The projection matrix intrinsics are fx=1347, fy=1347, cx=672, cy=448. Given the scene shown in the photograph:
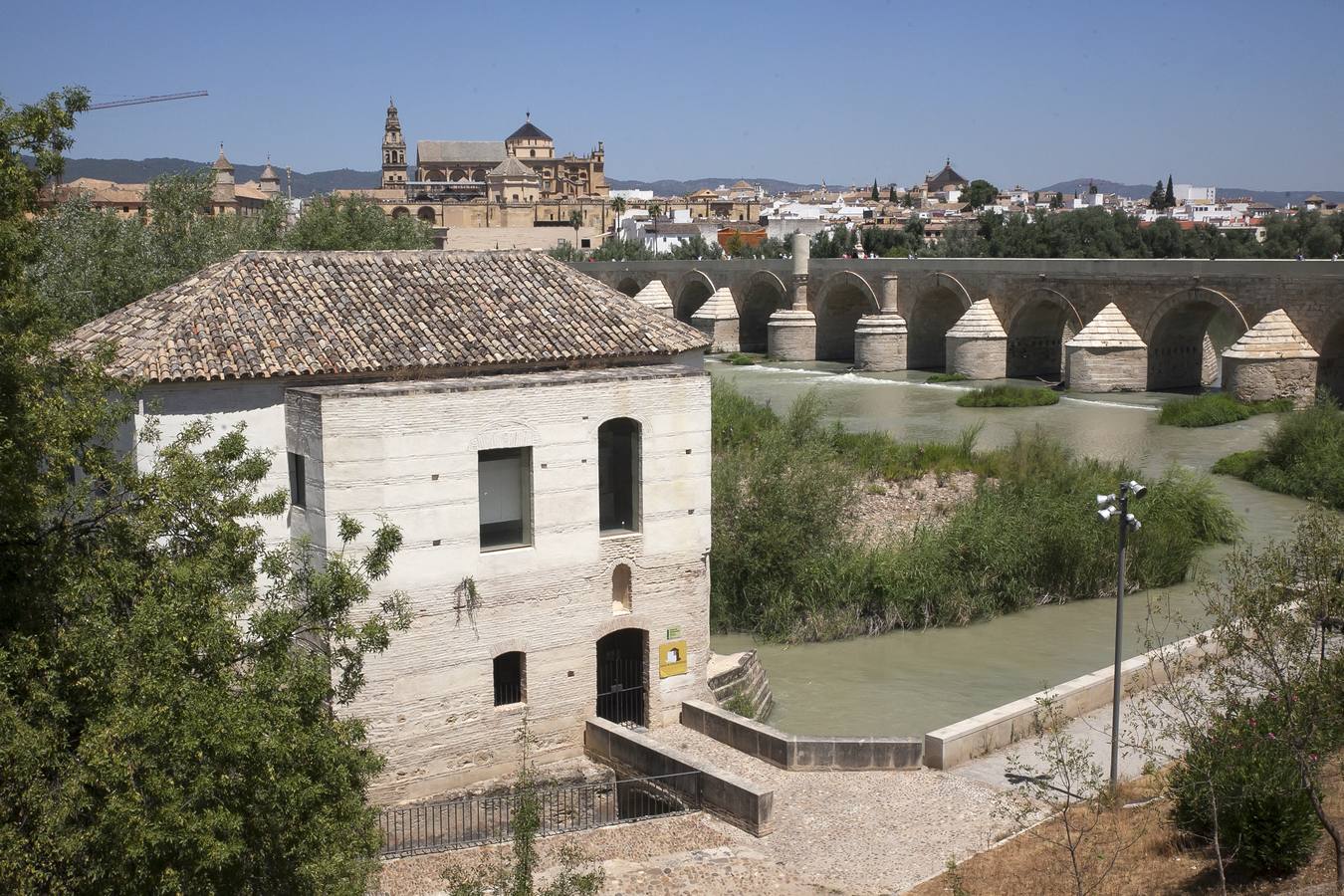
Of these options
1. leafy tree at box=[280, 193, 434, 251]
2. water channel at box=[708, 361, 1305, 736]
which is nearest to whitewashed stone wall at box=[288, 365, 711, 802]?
water channel at box=[708, 361, 1305, 736]

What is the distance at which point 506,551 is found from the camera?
13227mm

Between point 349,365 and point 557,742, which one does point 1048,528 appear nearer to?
point 557,742

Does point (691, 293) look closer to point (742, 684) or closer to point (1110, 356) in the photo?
point (1110, 356)

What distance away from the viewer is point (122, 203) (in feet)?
256

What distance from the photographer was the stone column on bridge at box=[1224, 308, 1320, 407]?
3491cm

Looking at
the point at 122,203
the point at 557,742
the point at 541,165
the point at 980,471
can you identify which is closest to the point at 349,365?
the point at 557,742

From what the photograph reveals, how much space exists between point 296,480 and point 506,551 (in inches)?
85.0

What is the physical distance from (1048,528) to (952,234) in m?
58.1

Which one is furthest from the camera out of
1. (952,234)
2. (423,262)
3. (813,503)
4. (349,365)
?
(952,234)

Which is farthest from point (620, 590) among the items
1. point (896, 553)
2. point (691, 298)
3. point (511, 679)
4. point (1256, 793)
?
point (691, 298)

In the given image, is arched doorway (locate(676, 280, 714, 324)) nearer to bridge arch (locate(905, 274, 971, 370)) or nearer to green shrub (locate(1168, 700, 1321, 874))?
bridge arch (locate(905, 274, 971, 370))

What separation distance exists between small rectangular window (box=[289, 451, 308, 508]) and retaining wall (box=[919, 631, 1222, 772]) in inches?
181

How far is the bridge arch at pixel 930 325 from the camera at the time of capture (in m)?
49.1

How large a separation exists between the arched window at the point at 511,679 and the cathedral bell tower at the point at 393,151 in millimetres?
109240
